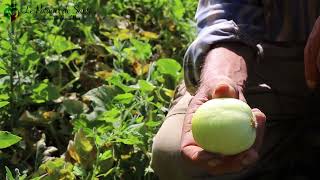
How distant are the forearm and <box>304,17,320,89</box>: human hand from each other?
155mm

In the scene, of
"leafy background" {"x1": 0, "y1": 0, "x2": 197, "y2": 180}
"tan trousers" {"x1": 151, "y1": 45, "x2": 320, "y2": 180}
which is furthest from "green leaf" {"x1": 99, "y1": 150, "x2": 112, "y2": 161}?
"tan trousers" {"x1": 151, "y1": 45, "x2": 320, "y2": 180}

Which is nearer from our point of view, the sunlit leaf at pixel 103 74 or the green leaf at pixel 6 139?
the green leaf at pixel 6 139

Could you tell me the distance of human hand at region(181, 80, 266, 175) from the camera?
138 cm

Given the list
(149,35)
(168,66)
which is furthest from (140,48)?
(149,35)

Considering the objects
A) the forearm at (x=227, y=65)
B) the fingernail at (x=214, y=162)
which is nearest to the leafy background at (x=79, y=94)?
the forearm at (x=227, y=65)

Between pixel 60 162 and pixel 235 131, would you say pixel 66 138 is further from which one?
pixel 235 131

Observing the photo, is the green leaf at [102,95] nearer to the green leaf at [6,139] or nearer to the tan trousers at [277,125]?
the tan trousers at [277,125]

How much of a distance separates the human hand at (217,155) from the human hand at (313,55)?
0.18 m

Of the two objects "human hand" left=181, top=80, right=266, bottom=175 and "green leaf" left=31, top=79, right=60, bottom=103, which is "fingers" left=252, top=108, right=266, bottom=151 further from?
"green leaf" left=31, top=79, right=60, bottom=103

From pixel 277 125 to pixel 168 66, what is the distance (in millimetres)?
501

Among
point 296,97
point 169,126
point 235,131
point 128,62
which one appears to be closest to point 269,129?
point 296,97

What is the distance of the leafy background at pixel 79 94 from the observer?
6.10 feet

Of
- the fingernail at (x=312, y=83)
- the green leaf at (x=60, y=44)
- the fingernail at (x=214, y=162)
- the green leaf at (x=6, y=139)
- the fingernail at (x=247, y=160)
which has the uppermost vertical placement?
the fingernail at (x=312, y=83)

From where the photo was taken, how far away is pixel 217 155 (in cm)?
139
